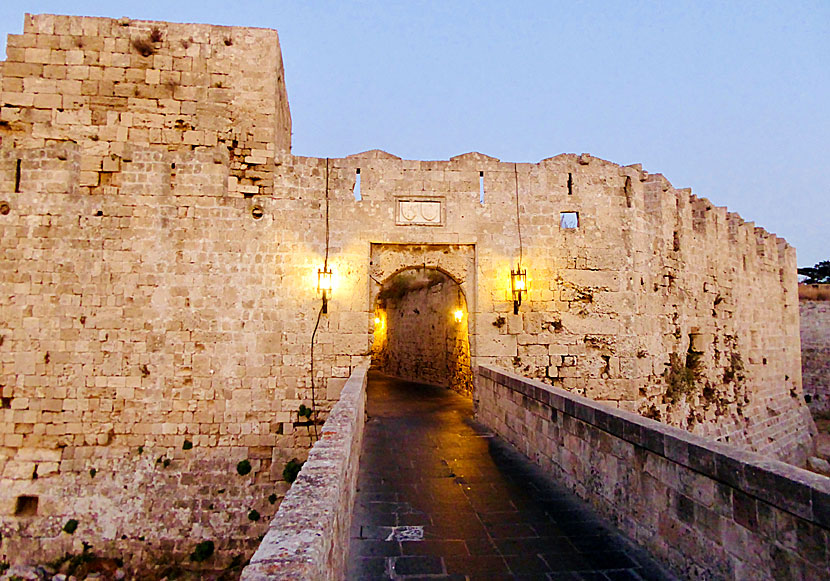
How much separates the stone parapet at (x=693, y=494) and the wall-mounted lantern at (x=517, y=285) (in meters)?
4.05

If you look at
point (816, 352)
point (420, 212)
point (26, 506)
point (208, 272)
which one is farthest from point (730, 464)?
point (816, 352)

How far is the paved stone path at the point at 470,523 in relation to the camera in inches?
128

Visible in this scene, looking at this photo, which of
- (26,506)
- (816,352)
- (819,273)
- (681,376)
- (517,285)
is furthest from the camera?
(819,273)

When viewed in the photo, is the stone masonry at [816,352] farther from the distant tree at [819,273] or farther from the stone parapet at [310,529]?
the stone parapet at [310,529]

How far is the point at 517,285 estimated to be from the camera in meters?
8.98

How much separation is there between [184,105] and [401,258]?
5.02 meters

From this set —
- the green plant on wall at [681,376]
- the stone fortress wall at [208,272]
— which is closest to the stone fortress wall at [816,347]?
the green plant on wall at [681,376]

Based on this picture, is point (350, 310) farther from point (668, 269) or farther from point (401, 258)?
point (668, 269)

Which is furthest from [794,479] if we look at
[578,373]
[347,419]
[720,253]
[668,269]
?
[720,253]

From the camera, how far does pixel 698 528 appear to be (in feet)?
9.27

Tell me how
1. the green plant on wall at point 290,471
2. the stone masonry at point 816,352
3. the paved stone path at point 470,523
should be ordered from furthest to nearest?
the stone masonry at point 816,352 < the green plant on wall at point 290,471 < the paved stone path at point 470,523

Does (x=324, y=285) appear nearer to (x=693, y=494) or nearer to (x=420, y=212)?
(x=420, y=212)

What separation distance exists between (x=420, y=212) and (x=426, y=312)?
680 centimetres

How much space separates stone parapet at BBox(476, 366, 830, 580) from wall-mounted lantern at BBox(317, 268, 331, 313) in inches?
194
